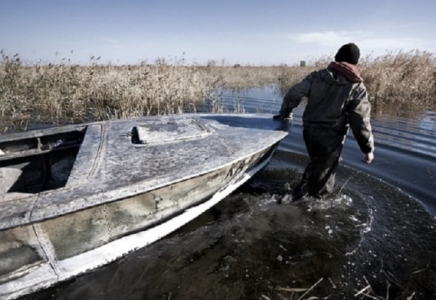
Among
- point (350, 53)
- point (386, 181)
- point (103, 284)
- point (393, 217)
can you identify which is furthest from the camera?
point (386, 181)

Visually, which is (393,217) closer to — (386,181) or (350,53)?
(386,181)

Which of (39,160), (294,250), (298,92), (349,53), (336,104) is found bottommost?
(294,250)

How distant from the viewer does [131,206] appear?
8.20ft

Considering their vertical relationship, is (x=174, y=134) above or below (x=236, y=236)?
above

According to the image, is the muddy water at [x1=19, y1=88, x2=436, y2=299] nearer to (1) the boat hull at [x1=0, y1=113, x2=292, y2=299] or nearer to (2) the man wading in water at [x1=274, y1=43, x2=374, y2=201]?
A: (1) the boat hull at [x1=0, y1=113, x2=292, y2=299]

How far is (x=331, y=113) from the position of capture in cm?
349

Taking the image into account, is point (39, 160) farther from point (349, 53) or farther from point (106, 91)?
point (106, 91)

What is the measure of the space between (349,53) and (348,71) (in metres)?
0.23

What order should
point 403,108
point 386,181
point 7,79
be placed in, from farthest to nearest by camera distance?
point 403,108 → point 7,79 → point 386,181

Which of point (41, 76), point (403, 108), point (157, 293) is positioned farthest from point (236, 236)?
point (403, 108)

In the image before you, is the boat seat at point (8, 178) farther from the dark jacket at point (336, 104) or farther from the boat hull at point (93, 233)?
the dark jacket at point (336, 104)

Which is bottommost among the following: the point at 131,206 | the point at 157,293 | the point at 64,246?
the point at 157,293

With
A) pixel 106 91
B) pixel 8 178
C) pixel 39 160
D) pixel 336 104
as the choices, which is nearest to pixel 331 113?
pixel 336 104

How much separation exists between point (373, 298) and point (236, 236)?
1.43 metres
